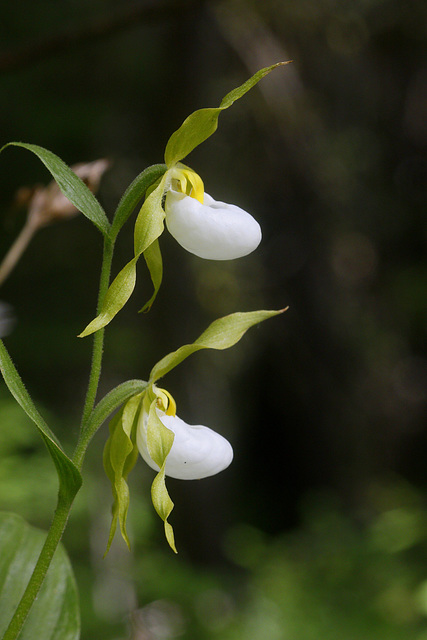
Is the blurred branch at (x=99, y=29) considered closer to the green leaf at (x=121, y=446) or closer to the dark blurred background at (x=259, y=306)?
the dark blurred background at (x=259, y=306)

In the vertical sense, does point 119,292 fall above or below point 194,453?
above

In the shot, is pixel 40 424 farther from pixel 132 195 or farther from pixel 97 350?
pixel 132 195

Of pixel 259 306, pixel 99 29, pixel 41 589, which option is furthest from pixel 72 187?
pixel 259 306

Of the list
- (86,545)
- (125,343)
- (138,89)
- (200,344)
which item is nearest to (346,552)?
(86,545)

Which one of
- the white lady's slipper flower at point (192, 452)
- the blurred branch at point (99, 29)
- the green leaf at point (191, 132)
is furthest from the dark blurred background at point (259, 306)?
the white lady's slipper flower at point (192, 452)

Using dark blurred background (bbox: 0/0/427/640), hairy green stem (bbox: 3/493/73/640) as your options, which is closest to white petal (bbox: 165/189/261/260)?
hairy green stem (bbox: 3/493/73/640)

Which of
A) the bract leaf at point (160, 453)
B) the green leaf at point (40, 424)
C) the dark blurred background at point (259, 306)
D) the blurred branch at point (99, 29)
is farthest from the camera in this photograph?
the dark blurred background at point (259, 306)
